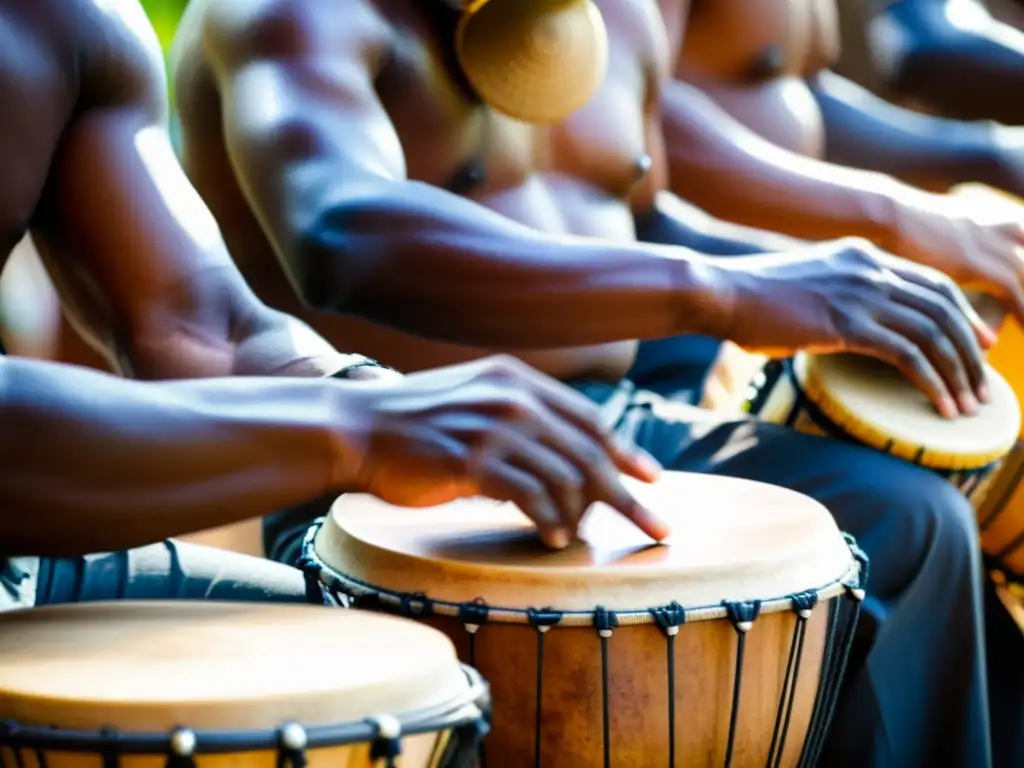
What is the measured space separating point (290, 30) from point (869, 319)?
0.82 metres

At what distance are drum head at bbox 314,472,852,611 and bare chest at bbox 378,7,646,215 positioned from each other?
77 cm

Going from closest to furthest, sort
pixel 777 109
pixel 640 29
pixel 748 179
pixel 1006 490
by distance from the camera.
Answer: pixel 1006 490, pixel 640 29, pixel 748 179, pixel 777 109

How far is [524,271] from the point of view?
74.7 inches

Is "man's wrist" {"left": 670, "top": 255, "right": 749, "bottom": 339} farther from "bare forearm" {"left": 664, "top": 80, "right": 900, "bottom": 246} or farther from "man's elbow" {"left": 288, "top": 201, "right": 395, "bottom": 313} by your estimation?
"bare forearm" {"left": 664, "top": 80, "right": 900, "bottom": 246}

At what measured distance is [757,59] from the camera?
3.04 meters

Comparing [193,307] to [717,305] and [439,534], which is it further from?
[717,305]

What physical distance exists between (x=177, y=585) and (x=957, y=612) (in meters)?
1.02

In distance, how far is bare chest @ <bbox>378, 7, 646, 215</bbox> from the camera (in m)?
2.14

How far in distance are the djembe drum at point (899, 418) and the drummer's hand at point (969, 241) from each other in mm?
309

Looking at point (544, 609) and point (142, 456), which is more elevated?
point (142, 456)

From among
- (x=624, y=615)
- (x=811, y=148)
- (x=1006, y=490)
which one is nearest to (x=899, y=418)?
(x=1006, y=490)

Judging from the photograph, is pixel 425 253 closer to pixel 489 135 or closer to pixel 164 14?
pixel 489 135

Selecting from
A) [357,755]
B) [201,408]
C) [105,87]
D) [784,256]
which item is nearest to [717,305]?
[784,256]

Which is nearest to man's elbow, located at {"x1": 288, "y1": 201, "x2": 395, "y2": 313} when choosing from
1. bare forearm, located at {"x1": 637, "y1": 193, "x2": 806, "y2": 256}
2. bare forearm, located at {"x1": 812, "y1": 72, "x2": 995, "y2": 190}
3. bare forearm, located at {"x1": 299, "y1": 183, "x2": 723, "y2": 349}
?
bare forearm, located at {"x1": 299, "y1": 183, "x2": 723, "y2": 349}
